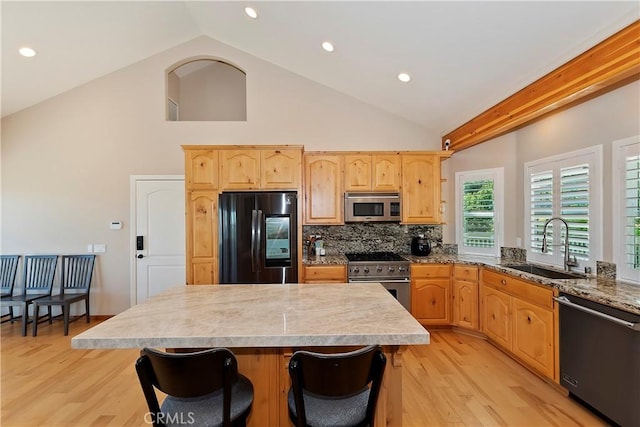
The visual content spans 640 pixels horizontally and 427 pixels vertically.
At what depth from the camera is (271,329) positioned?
140cm

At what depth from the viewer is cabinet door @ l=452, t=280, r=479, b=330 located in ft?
11.3

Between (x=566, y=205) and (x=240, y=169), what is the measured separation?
3.47 meters

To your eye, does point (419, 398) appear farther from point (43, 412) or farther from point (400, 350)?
point (43, 412)

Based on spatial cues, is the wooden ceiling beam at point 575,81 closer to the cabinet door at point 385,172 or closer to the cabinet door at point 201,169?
the cabinet door at point 385,172

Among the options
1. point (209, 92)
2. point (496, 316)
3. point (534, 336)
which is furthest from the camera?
point (209, 92)

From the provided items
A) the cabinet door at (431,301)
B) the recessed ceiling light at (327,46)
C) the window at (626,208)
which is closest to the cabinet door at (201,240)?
the recessed ceiling light at (327,46)

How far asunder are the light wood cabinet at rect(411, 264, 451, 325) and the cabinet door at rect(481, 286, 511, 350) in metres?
0.41

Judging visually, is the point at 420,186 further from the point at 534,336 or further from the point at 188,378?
the point at 188,378

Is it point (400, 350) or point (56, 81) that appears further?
point (56, 81)

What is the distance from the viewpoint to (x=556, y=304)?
238 cm

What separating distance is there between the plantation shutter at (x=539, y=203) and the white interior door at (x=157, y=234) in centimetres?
444

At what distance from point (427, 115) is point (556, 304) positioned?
257 cm

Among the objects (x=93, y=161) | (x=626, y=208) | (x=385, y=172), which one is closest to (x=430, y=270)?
(x=385, y=172)

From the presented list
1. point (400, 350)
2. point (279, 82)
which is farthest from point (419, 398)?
point (279, 82)
